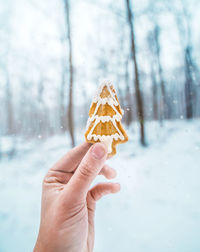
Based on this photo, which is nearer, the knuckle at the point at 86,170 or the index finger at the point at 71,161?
the knuckle at the point at 86,170

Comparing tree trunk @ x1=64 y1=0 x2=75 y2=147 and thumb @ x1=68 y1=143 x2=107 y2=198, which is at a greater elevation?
tree trunk @ x1=64 y1=0 x2=75 y2=147

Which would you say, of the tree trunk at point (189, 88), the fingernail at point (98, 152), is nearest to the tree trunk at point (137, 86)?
the tree trunk at point (189, 88)

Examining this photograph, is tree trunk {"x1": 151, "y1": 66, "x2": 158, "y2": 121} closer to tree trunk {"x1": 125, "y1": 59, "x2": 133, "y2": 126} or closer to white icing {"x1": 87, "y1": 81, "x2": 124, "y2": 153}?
tree trunk {"x1": 125, "y1": 59, "x2": 133, "y2": 126}

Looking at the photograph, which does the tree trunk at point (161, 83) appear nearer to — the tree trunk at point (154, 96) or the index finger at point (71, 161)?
the tree trunk at point (154, 96)

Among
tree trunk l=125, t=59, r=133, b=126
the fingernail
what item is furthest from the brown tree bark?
the fingernail

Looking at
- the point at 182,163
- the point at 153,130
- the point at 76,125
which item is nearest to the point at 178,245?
the point at 182,163

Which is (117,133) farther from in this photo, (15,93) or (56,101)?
(15,93)

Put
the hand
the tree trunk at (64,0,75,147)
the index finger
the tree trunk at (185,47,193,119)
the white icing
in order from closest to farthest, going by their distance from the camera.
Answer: the hand → the white icing → the index finger → the tree trunk at (185,47,193,119) → the tree trunk at (64,0,75,147)
